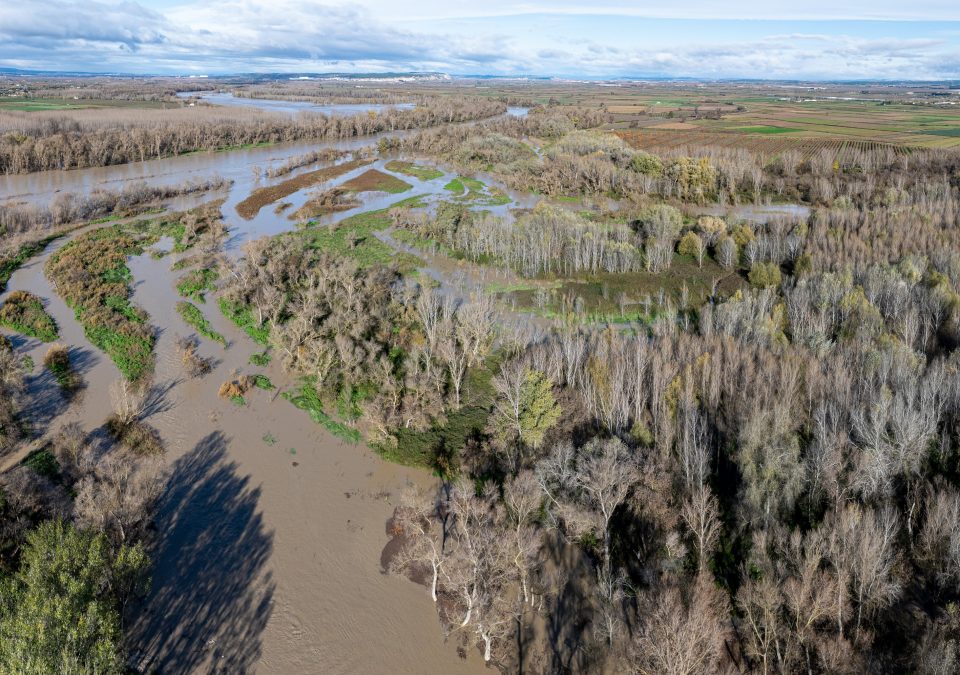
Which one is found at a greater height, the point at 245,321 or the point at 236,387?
the point at 245,321

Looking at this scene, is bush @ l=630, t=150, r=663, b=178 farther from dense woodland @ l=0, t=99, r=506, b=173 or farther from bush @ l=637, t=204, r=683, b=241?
dense woodland @ l=0, t=99, r=506, b=173

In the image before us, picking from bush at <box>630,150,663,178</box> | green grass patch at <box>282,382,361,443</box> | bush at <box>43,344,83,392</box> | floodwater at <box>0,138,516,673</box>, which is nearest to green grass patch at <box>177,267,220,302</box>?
floodwater at <box>0,138,516,673</box>

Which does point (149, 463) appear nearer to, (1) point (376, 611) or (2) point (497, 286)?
(1) point (376, 611)

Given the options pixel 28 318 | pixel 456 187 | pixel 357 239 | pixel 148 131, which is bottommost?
pixel 28 318

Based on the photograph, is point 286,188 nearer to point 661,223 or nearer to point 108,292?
point 108,292

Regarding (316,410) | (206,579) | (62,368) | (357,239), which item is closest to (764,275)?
(316,410)

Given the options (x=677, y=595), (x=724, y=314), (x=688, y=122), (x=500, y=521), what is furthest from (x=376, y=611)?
(x=688, y=122)
